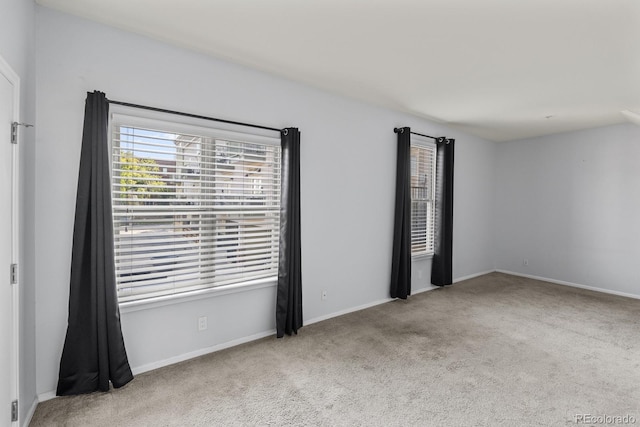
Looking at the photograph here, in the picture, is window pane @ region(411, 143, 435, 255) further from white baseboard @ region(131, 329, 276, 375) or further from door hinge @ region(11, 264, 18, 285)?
door hinge @ region(11, 264, 18, 285)

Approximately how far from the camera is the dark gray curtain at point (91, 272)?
7.20 feet

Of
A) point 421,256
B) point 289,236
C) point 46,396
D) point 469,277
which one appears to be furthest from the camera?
point 469,277

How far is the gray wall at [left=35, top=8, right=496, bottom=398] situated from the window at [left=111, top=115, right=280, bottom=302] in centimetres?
20

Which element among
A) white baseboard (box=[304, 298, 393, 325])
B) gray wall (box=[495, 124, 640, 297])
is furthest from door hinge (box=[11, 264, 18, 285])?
gray wall (box=[495, 124, 640, 297])

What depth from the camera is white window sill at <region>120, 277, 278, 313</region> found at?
2.50m

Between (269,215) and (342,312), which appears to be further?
(342,312)

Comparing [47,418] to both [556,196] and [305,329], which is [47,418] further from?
[556,196]

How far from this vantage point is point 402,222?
4.32 meters

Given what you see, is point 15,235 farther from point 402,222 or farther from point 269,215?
point 402,222

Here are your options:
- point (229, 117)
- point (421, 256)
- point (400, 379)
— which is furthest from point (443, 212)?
point (229, 117)

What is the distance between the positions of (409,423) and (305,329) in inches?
62.9

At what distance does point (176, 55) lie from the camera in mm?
2656

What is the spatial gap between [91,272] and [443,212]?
4.48 m

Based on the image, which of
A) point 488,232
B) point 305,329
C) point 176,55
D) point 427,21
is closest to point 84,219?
point 176,55
